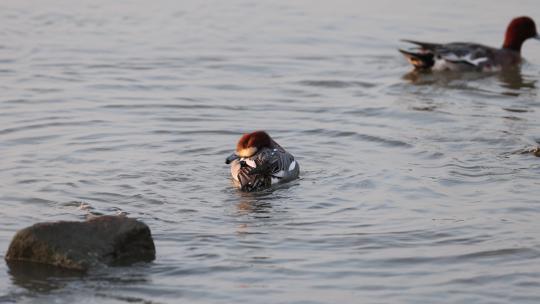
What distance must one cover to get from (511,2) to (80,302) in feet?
53.6

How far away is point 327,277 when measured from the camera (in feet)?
26.8

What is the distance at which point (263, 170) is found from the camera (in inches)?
436

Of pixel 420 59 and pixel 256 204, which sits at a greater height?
pixel 420 59

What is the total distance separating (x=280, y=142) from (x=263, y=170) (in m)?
1.97

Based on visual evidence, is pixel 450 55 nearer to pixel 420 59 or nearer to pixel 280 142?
pixel 420 59

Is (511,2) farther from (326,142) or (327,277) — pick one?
(327,277)

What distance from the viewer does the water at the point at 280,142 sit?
8180 mm

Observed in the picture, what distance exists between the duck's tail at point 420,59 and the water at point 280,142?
33cm

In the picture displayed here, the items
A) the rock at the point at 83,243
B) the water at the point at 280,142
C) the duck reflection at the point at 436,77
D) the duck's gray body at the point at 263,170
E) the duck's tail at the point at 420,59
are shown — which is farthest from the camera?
the duck's tail at the point at 420,59

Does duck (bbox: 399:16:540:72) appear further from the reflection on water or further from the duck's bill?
the duck's bill

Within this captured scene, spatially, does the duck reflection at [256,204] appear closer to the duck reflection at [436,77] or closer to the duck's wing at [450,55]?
the duck reflection at [436,77]

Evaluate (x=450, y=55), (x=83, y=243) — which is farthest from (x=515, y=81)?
(x=83, y=243)

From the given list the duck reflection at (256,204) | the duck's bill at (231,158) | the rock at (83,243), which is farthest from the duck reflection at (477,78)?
the rock at (83,243)

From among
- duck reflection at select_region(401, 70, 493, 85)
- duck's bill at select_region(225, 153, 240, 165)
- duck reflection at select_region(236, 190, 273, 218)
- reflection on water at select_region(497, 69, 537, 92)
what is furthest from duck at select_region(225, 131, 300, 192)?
duck reflection at select_region(401, 70, 493, 85)
